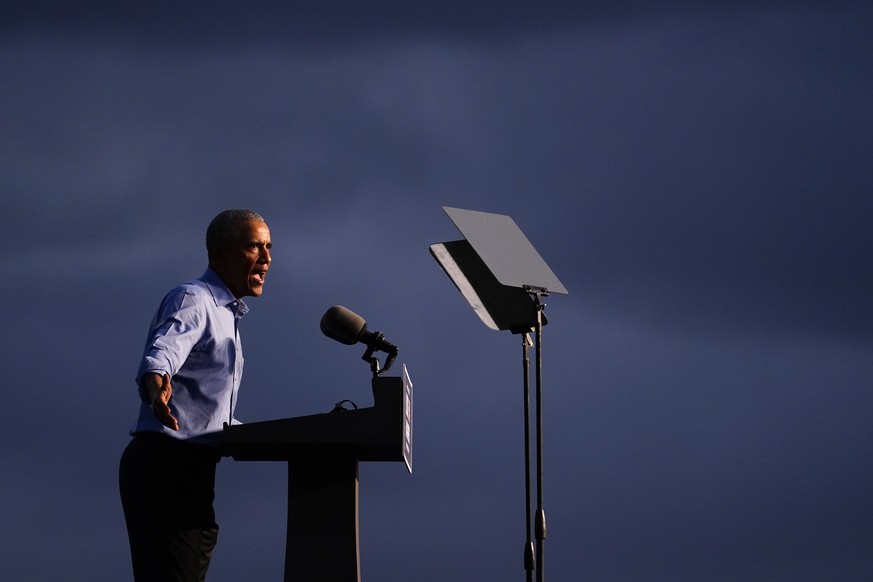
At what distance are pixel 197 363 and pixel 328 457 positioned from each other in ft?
1.57

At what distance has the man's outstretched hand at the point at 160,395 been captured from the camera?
8.39ft

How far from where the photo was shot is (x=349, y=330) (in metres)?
2.92

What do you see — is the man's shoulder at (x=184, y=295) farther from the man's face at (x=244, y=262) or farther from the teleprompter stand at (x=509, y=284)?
the teleprompter stand at (x=509, y=284)

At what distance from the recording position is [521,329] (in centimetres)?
355

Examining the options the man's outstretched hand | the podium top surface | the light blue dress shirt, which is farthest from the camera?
the podium top surface

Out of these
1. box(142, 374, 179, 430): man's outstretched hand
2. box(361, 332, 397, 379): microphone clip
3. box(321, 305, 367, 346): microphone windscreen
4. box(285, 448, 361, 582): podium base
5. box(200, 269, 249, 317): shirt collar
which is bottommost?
box(285, 448, 361, 582): podium base

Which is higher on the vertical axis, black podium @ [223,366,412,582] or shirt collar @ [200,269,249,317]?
shirt collar @ [200,269,249,317]

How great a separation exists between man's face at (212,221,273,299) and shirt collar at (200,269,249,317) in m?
0.02

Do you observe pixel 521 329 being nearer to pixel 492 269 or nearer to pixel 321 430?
pixel 492 269

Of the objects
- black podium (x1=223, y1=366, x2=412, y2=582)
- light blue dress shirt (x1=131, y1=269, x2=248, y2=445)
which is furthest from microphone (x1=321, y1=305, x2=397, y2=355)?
light blue dress shirt (x1=131, y1=269, x2=248, y2=445)

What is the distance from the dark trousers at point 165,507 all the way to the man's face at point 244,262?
1.78 feet

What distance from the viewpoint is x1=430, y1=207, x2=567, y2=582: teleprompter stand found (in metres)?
3.28

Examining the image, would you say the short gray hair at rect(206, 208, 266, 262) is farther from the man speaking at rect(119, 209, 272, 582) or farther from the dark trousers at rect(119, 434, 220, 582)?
the dark trousers at rect(119, 434, 220, 582)

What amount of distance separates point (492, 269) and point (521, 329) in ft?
0.99
